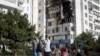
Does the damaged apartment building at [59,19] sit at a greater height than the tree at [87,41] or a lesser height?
greater

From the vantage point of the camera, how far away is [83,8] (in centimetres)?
6769

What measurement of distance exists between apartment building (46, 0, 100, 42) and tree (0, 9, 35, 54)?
83.6ft

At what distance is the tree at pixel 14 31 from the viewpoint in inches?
1432

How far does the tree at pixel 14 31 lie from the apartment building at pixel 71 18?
25.5 m

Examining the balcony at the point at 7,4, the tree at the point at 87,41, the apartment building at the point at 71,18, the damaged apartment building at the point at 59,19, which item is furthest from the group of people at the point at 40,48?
the damaged apartment building at the point at 59,19

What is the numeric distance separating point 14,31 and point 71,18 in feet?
103

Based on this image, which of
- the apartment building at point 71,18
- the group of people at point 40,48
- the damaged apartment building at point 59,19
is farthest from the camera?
the apartment building at point 71,18

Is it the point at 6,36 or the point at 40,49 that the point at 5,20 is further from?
the point at 40,49

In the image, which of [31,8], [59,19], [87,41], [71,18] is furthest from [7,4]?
[59,19]

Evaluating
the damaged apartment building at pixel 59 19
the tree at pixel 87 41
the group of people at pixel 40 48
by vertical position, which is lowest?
the tree at pixel 87 41

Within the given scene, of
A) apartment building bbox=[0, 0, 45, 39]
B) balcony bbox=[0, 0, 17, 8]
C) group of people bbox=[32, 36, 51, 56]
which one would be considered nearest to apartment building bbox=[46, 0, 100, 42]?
apartment building bbox=[0, 0, 45, 39]

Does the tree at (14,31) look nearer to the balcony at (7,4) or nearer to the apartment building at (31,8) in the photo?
the balcony at (7,4)

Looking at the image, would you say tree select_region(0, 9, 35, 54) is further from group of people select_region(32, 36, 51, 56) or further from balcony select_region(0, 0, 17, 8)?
group of people select_region(32, 36, 51, 56)

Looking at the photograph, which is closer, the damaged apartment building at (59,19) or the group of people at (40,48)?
the group of people at (40,48)
